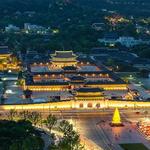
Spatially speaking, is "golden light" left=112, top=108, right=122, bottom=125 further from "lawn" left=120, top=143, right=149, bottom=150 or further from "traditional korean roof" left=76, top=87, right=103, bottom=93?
"traditional korean roof" left=76, top=87, right=103, bottom=93

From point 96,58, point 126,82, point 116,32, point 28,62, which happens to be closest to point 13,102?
point 126,82

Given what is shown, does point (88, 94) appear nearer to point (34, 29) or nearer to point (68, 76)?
point (68, 76)

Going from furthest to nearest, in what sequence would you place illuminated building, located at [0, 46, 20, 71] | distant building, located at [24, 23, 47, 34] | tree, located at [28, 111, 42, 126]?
distant building, located at [24, 23, 47, 34]
illuminated building, located at [0, 46, 20, 71]
tree, located at [28, 111, 42, 126]

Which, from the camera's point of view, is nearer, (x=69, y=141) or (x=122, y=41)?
(x=69, y=141)

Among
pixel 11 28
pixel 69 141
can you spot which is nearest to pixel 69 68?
pixel 69 141

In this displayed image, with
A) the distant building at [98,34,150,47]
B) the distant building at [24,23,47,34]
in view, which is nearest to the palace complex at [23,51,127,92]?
the distant building at [98,34,150,47]

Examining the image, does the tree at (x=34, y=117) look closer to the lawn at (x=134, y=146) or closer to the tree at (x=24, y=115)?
the tree at (x=24, y=115)

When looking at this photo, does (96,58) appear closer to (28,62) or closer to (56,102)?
(28,62)
